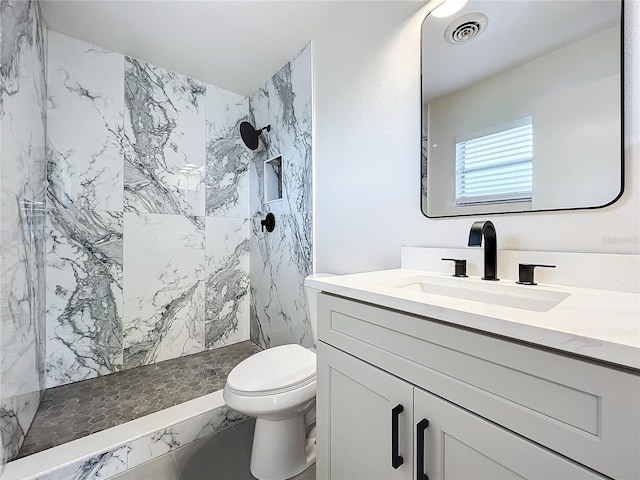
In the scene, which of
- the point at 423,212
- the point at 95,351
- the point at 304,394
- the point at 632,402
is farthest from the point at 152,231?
the point at 632,402

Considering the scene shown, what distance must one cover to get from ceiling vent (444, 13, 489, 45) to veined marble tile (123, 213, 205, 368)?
6.60 ft

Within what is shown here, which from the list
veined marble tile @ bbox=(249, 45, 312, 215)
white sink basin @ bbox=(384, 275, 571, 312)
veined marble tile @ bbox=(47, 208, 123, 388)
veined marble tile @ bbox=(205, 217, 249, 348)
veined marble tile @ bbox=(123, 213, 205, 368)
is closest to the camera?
white sink basin @ bbox=(384, 275, 571, 312)

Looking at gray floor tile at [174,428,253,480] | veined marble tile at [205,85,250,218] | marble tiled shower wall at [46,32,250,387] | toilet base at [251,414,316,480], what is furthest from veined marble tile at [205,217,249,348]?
toilet base at [251,414,316,480]

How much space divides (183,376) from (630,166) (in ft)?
7.72

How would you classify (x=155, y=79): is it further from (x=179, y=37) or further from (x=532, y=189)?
(x=532, y=189)

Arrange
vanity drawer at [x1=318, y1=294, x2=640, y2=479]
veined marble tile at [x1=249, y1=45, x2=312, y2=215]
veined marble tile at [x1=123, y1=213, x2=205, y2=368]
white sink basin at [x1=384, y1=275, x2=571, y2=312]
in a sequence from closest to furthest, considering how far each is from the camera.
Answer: vanity drawer at [x1=318, y1=294, x2=640, y2=479]
white sink basin at [x1=384, y1=275, x2=571, y2=312]
veined marble tile at [x1=249, y1=45, x2=312, y2=215]
veined marble tile at [x1=123, y1=213, x2=205, y2=368]

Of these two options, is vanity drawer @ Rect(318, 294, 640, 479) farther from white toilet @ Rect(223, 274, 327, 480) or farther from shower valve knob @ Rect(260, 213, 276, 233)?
shower valve knob @ Rect(260, 213, 276, 233)

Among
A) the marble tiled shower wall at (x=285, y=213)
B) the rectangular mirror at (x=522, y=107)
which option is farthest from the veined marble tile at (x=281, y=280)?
the rectangular mirror at (x=522, y=107)

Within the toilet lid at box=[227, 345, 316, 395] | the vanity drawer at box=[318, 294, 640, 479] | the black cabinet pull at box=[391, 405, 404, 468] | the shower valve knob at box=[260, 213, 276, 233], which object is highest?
the shower valve knob at box=[260, 213, 276, 233]

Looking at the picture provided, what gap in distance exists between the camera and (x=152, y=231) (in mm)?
2104

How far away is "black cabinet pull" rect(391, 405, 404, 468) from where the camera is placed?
0.66 meters

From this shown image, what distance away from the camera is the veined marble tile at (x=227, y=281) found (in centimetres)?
237

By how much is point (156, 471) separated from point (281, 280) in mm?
1209

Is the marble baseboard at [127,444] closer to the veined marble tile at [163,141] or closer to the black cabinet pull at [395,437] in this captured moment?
the black cabinet pull at [395,437]
